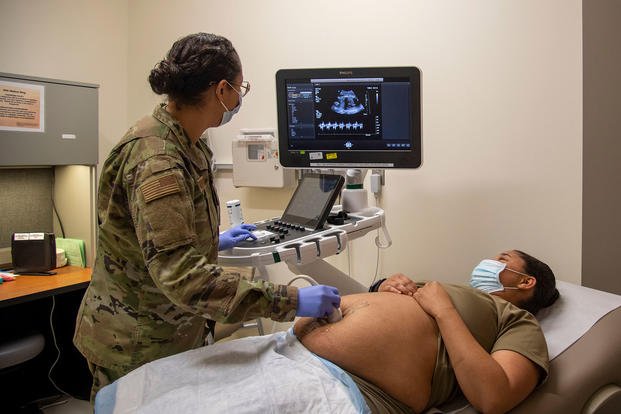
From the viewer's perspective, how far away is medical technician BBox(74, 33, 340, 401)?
1.10 m

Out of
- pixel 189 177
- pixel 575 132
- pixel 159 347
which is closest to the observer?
pixel 189 177

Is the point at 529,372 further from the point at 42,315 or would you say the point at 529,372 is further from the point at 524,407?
the point at 42,315

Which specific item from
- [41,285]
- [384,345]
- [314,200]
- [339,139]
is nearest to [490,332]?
[384,345]

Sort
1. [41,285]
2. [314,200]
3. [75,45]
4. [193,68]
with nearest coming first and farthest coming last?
[193,68], [314,200], [41,285], [75,45]

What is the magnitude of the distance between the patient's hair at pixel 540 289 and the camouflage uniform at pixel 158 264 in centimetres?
87

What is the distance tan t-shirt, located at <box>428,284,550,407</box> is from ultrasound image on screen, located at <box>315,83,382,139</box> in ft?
2.26

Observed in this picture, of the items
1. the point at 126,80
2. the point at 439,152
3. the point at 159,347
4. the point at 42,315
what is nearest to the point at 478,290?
the point at 439,152

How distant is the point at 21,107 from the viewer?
2398 millimetres

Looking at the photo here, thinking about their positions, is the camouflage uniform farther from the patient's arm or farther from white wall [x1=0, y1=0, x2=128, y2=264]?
white wall [x1=0, y1=0, x2=128, y2=264]

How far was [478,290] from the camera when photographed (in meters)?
1.65

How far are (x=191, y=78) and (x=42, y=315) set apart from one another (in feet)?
6.73

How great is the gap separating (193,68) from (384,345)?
0.86m

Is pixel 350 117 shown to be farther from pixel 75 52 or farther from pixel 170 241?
pixel 75 52

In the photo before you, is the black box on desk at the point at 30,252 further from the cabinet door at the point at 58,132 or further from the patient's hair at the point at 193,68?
Answer: the patient's hair at the point at 193,68
